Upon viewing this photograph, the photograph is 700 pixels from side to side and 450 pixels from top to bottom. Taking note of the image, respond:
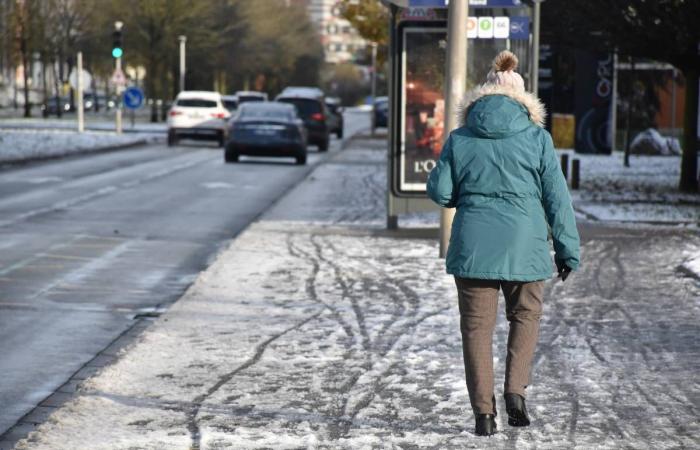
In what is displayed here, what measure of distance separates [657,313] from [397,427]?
4370mm

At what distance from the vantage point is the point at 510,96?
258 inches

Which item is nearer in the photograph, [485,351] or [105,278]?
[485,351]

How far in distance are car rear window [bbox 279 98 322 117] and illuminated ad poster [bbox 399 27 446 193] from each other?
90.4 feet

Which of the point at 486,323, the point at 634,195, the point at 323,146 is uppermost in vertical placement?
the point at 486,323

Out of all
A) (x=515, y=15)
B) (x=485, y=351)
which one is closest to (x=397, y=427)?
(x=485, y=351)

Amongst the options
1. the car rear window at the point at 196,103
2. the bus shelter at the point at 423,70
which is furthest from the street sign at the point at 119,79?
the bus shelter at the point at 423,70

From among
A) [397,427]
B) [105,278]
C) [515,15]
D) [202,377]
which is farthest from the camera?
[515,15]

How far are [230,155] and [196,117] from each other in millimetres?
10747

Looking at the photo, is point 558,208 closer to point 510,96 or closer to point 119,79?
point 510,96

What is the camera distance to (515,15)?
51.5 feet

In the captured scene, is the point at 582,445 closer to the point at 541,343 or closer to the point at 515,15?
the point at 541,343

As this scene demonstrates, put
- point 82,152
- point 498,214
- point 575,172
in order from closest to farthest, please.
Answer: point 498,214 < point 575,172 < point 82,152

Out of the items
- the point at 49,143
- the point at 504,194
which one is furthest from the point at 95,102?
the point at 504,194

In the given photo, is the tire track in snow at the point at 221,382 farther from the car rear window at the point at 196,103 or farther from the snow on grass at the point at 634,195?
the car rear window at the point at 196,103
